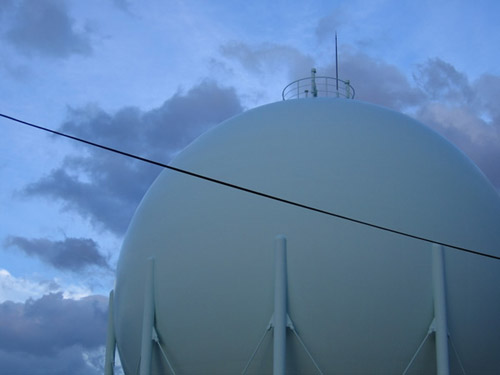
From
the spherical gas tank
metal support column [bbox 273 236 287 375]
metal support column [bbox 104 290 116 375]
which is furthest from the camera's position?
metal support column [bbox 104 290 116 375]

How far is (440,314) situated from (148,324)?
6.14 metres

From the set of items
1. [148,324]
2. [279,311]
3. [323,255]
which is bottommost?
[279,311]

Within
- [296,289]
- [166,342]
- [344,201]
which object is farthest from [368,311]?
[166,342]

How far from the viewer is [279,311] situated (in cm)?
1189

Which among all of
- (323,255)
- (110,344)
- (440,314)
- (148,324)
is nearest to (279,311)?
(323,255)

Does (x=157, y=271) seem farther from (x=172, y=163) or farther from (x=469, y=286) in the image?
(x=469, y=286)

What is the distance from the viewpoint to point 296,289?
12.2m

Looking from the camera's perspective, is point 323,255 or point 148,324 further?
point 148,324

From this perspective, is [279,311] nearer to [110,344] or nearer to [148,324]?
[148,324]

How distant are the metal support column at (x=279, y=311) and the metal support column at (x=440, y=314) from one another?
9.80 feet

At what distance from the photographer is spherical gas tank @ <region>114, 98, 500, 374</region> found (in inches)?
477

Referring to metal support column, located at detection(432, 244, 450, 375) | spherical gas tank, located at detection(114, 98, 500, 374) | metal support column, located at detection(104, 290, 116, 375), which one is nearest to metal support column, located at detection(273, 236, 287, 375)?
spherical gas tank, located at detection(114, 98, 500, 374)

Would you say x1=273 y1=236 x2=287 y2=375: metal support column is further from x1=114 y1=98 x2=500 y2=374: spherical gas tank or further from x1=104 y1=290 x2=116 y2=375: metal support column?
x1=104 y1=290 x2=116 y2=375: metal support column

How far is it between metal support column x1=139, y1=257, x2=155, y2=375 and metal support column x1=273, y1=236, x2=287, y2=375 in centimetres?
321
